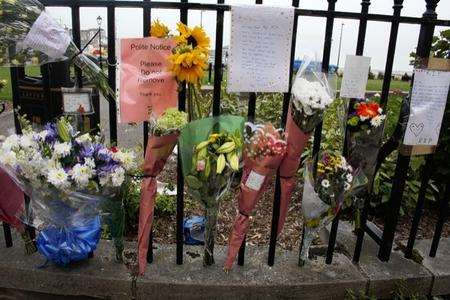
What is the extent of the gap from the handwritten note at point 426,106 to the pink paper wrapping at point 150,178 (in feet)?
4.17

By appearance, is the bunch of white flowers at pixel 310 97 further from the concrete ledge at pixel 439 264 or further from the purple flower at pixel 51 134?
the concrete ledge at pixel 439 264

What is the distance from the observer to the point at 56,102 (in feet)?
9.19

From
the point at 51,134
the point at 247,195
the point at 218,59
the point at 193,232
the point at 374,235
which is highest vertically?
the point at 218,59

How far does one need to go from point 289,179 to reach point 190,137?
0.55m

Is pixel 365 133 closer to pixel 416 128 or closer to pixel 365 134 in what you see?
pixel 365 134

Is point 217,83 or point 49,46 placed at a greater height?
point 49,46

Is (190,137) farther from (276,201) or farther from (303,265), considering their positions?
(303,265)

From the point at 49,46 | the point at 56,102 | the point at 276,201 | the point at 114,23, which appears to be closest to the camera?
the point at 49,46

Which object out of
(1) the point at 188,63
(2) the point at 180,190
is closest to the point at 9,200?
(2) the point at 180,190

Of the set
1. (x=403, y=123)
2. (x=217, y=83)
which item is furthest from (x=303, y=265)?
(x=217, y=83)

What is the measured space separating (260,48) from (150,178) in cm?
81

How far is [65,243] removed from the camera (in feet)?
6.59

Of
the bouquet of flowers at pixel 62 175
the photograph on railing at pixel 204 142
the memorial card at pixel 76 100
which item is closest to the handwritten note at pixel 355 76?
the photograph on railing at pixel 204 142

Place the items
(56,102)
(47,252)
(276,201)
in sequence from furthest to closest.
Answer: (56,102), (276,201), (47,252)
